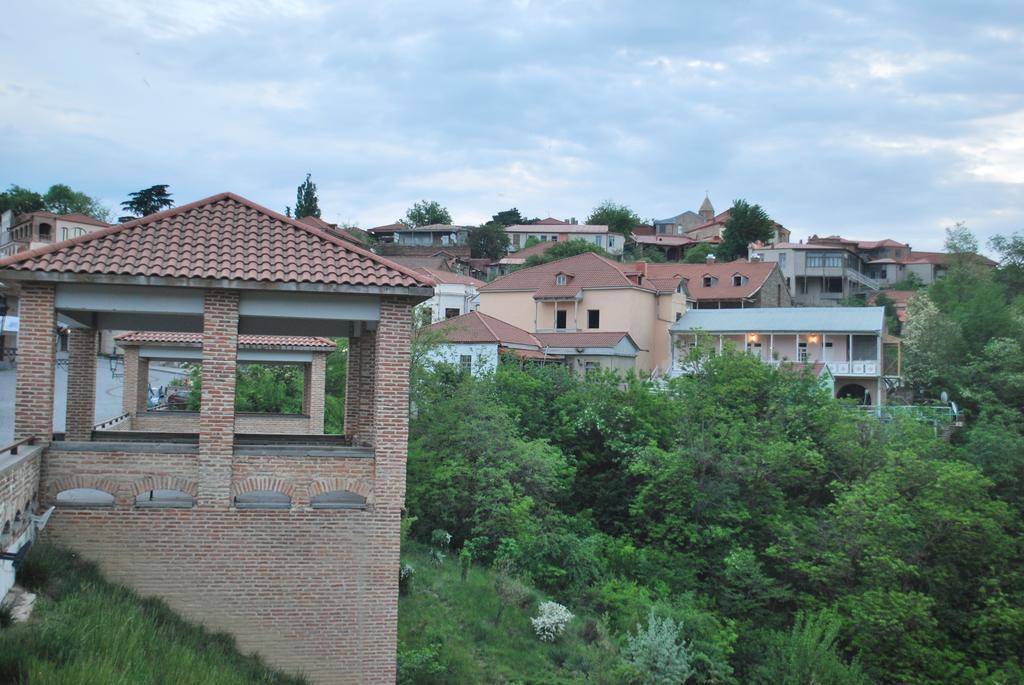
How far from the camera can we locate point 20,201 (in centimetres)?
8588

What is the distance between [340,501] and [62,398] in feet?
63.5

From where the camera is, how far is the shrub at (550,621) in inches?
797

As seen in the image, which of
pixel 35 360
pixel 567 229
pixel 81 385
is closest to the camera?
pixel 35 360

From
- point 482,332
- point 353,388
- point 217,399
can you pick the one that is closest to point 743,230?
point 482,332

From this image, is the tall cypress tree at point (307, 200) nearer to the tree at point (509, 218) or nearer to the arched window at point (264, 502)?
the tree at point (509, 218)

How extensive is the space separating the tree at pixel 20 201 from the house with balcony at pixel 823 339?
6693 cm

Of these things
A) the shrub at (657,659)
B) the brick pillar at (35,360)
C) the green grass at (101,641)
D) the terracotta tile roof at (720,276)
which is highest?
the terracotta tile roof at (720,276)

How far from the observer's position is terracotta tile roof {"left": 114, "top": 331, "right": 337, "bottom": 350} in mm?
21625

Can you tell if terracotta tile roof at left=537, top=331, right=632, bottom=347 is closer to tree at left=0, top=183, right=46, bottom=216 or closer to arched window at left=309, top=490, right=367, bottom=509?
arched window at left=309, top=490, right=367, bottom=509

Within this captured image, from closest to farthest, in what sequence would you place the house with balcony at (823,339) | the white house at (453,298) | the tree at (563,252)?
the house with balcony at (823,339) < the white house at (453,298) < the tree at (563,252)

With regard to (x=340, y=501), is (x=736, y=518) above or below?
below

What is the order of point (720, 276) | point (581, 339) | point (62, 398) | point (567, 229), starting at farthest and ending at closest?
point (567, 229) < point (720, 276) < point (581, 339) < point (62, 398)

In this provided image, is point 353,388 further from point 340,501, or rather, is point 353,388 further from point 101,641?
point 101,641

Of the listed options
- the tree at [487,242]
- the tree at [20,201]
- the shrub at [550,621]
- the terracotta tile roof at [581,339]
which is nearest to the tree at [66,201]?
the tree at [20,201]
